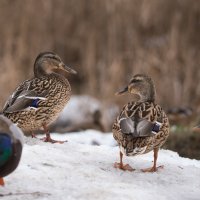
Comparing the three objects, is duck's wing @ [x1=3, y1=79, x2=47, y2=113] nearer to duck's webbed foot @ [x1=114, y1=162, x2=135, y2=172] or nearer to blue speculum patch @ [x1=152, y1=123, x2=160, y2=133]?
duck's webbed foot @ [x1=114, y1=162, x2=135, y2=172]

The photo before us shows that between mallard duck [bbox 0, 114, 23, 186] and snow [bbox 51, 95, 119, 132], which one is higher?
mallard duck [bbox 0, 114, 23, 186]

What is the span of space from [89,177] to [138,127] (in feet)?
1.99

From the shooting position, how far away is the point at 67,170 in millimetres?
5547

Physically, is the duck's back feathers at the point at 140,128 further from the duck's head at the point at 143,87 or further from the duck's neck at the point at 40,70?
the duck's neck at the point at 40,70

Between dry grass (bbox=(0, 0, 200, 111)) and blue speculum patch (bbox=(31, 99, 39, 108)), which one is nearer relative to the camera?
blue speculum patch (bbox=(31, 99, 39, 108))

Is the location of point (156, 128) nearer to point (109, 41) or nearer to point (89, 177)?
point (89, 177)

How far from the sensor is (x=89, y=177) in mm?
5445

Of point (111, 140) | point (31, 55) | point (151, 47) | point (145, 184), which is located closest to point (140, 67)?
point (151, 47)

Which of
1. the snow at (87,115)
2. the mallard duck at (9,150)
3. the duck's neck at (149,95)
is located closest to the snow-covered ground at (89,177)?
the mallard duck at (9,150)

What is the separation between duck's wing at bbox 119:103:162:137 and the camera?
5.64m

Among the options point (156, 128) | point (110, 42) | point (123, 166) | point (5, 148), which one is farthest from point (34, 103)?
point (110, 42)

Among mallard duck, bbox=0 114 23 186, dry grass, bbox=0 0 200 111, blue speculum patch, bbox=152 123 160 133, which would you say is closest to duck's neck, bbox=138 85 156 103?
blue speculum patch, bbox=152 123 160 133

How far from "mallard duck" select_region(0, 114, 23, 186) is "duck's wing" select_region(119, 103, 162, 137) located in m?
1.05

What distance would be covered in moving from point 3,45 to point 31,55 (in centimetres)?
63
